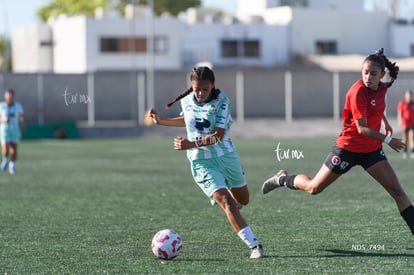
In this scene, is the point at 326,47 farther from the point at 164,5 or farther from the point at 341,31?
the point at 164,5

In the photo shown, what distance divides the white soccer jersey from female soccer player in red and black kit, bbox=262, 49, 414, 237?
3.87 feet

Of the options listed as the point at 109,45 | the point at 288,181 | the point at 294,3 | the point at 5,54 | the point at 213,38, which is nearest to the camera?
the point at 288,181

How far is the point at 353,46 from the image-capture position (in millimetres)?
71812

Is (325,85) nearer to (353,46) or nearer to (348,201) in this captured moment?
(353,46)

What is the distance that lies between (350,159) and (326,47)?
6362 cm

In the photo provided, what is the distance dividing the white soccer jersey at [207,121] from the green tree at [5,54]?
94.2 meters

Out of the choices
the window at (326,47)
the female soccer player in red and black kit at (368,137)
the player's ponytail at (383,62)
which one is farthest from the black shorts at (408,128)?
the window at (326,47)

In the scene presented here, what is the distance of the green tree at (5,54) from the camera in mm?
102369

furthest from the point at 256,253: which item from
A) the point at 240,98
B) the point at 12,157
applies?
the point at 240,98

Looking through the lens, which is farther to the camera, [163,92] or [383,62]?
[163,92]

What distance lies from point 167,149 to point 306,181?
81.6ft

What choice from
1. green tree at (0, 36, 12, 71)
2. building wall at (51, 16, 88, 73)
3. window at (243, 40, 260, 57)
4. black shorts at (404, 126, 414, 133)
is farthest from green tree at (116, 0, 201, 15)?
black shorts at (404, 126, 414, 133)

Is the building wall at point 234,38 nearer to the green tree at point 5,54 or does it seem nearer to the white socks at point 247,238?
the green tree at point 5,54

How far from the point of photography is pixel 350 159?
32.4 ft
